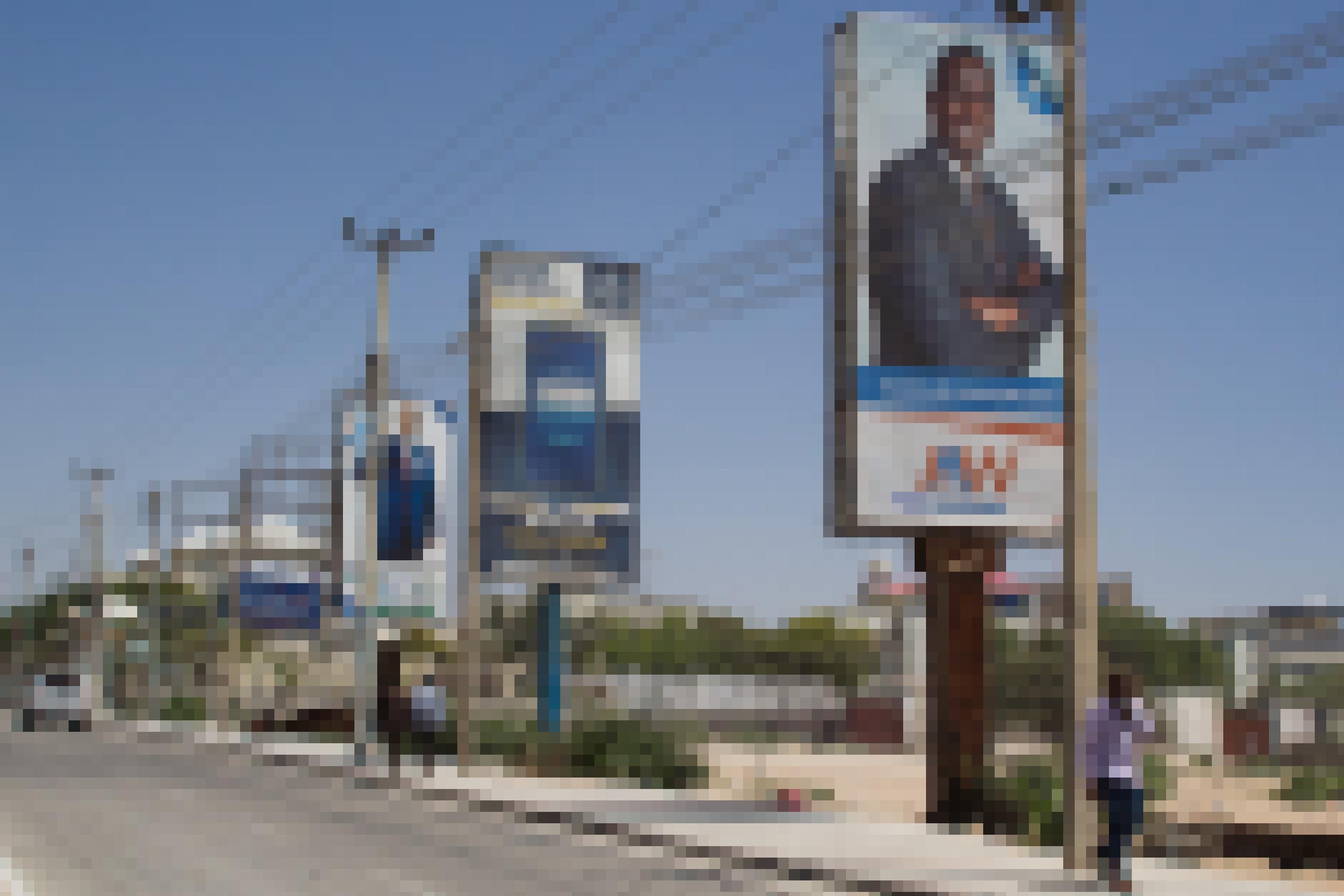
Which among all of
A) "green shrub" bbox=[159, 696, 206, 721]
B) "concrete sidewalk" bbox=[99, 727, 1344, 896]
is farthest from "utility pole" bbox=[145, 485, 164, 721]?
"concrete sidewalk" bbox=[99, 727, 1344, 896]

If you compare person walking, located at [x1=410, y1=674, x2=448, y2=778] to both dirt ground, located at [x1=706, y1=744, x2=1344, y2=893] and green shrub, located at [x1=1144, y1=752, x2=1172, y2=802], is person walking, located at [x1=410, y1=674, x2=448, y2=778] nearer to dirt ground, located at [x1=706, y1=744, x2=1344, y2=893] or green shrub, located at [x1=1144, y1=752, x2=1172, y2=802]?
dirt ground, located at [x1=706, y1=744, x2=1344, y2=893]

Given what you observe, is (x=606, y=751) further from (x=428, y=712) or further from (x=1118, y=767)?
(x=1118, y=767)

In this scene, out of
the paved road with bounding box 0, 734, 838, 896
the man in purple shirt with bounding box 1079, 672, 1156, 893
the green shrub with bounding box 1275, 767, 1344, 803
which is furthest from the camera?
the green shrub with bounding box 1275, 767, 1344, 803

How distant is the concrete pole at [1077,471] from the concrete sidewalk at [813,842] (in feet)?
2.14

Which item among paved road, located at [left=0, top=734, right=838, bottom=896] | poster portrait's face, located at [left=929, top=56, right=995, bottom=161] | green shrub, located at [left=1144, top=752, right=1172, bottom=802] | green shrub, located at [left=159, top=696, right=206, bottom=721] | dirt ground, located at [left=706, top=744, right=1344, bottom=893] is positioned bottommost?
green shrub, located at [left=159, top=696, right=206, bottom=721]

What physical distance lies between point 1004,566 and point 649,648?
9405 centimetres

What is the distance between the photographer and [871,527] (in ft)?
78.4

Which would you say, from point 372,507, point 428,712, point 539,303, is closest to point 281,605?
point 372,507

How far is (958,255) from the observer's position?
935 inches

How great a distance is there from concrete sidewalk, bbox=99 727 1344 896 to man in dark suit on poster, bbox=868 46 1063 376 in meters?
5.79

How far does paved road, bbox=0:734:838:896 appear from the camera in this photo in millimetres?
17016

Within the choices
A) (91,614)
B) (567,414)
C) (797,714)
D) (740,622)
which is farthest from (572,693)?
(740,622)

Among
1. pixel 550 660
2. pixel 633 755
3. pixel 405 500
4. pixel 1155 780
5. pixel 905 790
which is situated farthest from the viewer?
pixel 405 500

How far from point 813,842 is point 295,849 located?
228 inches
